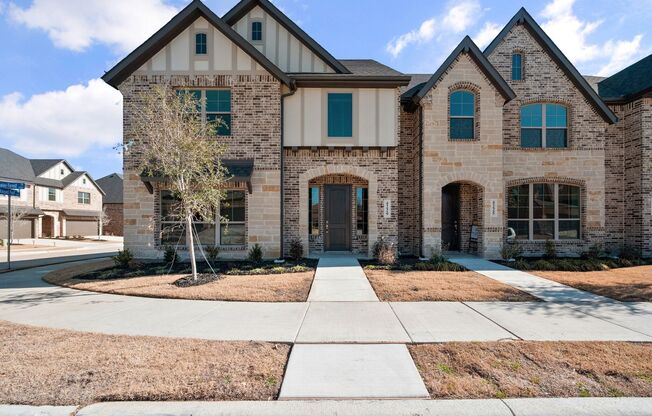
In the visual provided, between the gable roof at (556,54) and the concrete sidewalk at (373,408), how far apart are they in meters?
13.3

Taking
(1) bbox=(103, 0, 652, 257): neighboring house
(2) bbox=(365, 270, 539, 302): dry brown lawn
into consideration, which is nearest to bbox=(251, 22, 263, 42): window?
(1) bbox=(103, 0, 652, 257): neighboring house

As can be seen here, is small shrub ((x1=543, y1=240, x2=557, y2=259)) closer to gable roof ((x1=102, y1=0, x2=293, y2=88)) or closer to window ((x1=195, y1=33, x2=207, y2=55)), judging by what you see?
gable roof ((x1=102, y1=0, x2=293, y2=88))

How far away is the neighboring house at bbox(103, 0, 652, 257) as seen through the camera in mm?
11422

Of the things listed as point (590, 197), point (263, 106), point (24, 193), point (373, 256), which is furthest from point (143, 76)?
point (24, 193)

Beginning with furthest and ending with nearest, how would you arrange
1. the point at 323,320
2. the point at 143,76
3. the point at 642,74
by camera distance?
the point at 642,74
the point at 143,76
the point at 323,320

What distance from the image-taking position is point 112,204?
146 feet

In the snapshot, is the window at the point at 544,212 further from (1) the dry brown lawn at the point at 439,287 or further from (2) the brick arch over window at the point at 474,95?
(1) the dry brown lawn at the point at 439,287

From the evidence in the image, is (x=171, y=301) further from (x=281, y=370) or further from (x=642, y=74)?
(x=642, y=74)

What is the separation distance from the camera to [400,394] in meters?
3.32

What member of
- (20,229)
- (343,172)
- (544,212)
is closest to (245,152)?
(343,172)

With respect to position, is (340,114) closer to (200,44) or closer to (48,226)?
(200,44)

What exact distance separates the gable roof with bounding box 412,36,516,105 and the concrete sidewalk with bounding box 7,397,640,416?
10676mm

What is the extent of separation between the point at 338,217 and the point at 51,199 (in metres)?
37.6

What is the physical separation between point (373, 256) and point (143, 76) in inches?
412
